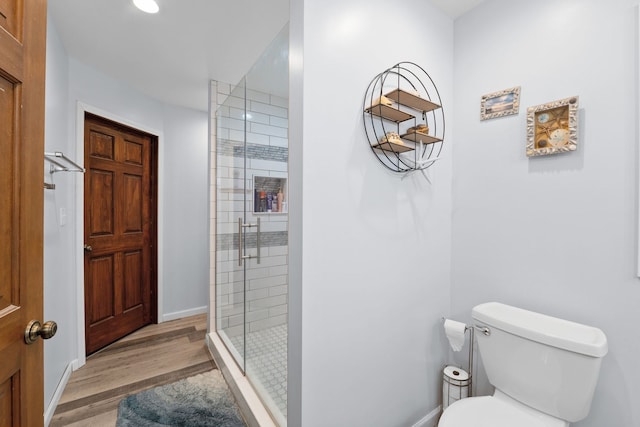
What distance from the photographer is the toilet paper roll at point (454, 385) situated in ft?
4.75

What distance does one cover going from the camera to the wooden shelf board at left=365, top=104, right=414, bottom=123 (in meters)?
1.21

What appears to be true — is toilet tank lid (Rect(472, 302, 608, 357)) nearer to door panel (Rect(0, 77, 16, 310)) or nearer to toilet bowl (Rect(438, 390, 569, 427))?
toilet bowl (Rect(438, 390, 569, 427))

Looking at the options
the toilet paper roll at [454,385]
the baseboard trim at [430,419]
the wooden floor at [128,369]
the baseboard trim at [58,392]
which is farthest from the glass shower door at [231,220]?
the toilet paper roll at [454,385]

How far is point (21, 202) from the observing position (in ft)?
2.57

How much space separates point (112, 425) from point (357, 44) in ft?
8.04

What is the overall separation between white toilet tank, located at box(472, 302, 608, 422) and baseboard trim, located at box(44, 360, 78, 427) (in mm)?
2455

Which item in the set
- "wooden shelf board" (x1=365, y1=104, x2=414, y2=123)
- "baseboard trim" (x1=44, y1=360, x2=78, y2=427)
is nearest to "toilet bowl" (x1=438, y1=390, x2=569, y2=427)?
"wooden shelf board" (x1=365, y1=104, x2=414, y2=123)

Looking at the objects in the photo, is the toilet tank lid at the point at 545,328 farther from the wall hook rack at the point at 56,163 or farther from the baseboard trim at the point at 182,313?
the baseboard trim at the point at 182,313

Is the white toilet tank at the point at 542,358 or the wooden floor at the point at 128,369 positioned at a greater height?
the white toilet tank at the point at 542,358

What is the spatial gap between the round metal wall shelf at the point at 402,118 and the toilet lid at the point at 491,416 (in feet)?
3.52

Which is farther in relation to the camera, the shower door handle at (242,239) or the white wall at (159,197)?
the shower door handle at (242,239)

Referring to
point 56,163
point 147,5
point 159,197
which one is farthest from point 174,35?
point 159,197

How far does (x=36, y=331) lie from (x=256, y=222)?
1.21 metres

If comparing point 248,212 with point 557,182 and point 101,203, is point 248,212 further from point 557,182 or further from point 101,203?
point 557,182
